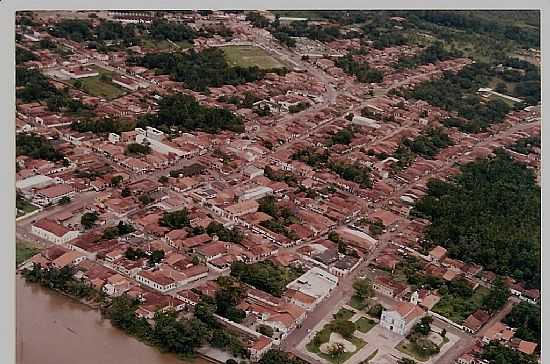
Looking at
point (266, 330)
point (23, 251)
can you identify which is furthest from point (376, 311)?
point (23, 251)

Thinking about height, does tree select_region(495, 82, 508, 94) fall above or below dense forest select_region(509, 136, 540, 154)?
above

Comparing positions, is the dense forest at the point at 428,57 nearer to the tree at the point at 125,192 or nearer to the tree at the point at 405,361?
the tree at the point at 125,192

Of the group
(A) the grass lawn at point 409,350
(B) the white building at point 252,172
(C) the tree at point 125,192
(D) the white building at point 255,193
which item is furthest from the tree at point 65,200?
(A) the grass lawn at point 409,350

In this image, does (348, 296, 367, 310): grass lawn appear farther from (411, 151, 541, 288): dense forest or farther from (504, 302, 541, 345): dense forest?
(411, 151, 541, 288): dense forest

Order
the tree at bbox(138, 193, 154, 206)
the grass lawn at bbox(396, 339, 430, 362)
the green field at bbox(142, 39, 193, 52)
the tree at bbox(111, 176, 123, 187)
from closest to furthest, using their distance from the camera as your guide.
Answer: the grass lawn at bbox(396, 339, 430, 362) < the tree at bbox(138, 193, 154, 206) < the tree at bbox(111, 176, 123, 187) < the green field at bbox(142, 39, 193, 52)

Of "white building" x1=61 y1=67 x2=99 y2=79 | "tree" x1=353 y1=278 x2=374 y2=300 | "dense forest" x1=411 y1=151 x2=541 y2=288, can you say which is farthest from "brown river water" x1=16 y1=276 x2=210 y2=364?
"white building" x1=61 y1=67 x2=99 y2=79

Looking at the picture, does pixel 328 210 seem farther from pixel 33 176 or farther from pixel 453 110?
pixel 453 110

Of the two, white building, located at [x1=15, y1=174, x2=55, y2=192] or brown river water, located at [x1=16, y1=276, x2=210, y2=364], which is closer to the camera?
brown river water, located at [x1=16, y1=276, x2=210, y2=364]
